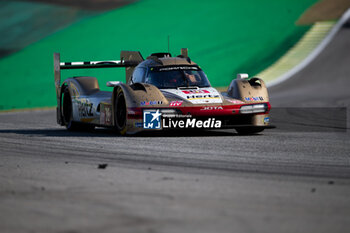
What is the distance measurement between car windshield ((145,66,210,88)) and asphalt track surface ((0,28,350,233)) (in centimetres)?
117

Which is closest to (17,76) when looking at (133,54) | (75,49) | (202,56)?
(75,49)

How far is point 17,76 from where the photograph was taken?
25094mm

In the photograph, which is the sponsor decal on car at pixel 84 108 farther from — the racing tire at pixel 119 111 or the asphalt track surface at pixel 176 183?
the asphalt track surface at pixel 176 183

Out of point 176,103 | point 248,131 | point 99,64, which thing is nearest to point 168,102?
point 176,103

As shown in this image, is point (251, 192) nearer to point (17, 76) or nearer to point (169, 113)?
point (169, 113)

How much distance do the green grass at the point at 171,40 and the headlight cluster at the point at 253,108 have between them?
13670 millimetres

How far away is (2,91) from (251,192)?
65.1 ft

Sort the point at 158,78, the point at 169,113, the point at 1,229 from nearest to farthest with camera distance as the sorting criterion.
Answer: the point at 1,229 < the point at 169,113 < the point at 158,78

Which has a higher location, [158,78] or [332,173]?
[158,78]

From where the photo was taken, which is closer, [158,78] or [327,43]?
[158,78]

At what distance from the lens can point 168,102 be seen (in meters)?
10.6

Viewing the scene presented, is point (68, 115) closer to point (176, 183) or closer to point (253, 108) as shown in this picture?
point (253, 108)

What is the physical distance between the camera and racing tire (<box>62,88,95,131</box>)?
43.1 ft

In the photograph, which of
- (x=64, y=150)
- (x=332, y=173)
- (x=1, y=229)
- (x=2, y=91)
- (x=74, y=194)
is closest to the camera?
(x=1, y=229)
